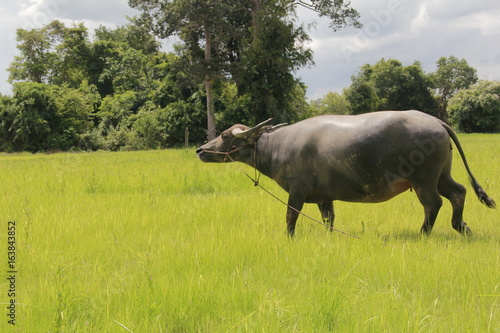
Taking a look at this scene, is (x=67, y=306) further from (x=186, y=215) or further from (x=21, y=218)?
(x=21, y=218)

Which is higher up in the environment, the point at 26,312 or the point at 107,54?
the point at 107,54

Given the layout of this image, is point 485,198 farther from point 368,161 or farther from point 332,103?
point 332,103

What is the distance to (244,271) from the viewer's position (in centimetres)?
355

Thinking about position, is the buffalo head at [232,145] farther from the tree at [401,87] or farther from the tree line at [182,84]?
the tree at [401,87]

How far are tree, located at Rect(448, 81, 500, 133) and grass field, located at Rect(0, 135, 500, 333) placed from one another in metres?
40.9

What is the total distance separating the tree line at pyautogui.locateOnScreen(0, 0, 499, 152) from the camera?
24625mm

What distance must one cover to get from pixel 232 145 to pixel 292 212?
1.34m

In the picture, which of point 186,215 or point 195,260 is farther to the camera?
point 186,215

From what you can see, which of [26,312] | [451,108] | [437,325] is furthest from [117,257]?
[451,108]

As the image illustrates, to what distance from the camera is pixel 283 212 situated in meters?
6.12

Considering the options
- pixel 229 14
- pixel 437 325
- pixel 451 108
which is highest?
pixel 229 14

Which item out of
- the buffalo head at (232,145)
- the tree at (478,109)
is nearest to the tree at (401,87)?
the tree at (478,109)

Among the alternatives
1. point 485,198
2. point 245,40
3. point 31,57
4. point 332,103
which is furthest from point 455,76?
point 485,198

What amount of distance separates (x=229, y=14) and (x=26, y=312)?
2457cm
